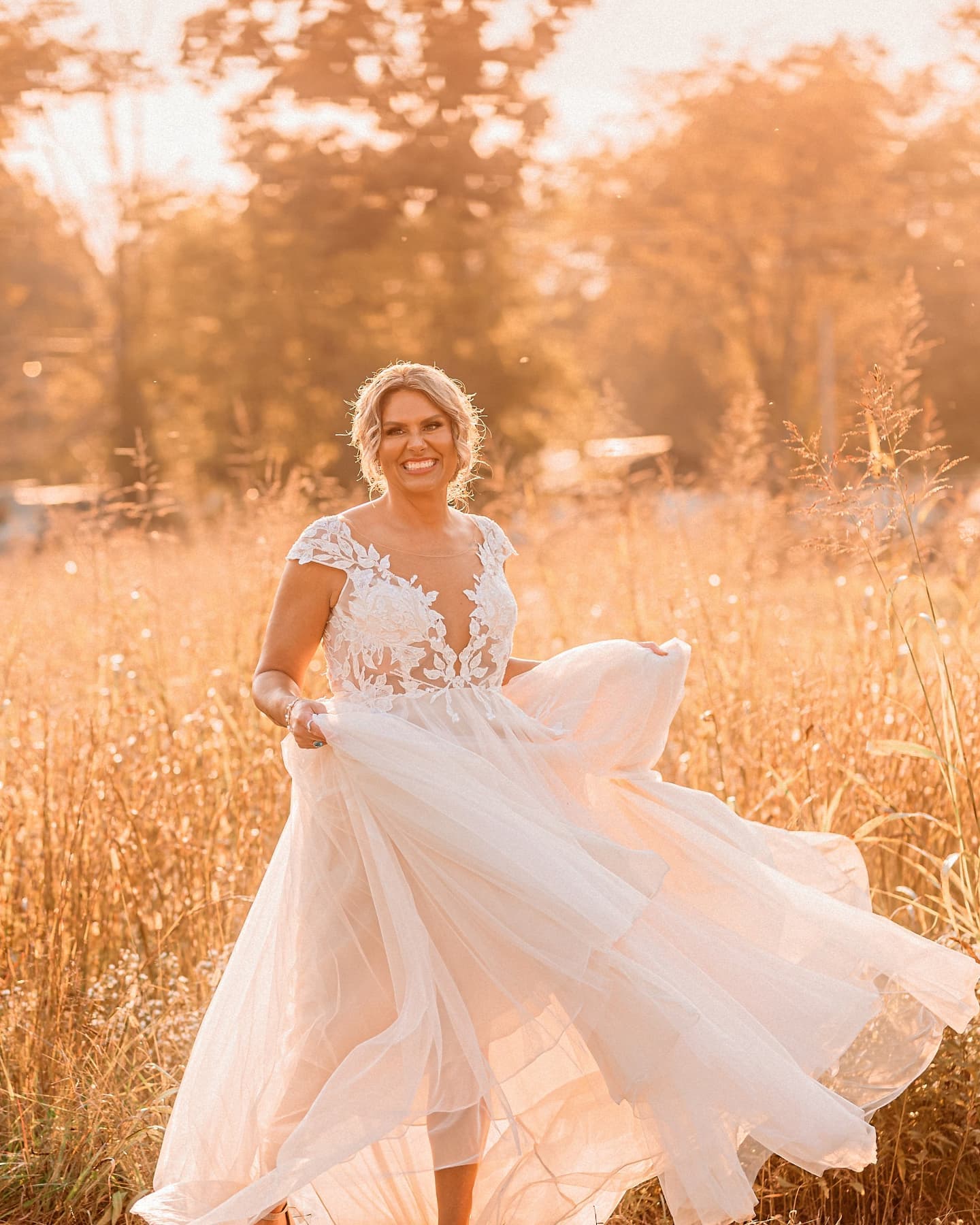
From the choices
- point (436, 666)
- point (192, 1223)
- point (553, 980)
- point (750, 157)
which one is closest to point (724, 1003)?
point (553, 980)

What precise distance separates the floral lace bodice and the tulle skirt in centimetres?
6

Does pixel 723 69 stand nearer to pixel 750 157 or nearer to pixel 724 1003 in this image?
pixel 750 157

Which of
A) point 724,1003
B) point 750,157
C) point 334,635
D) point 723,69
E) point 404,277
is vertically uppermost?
point 723,69

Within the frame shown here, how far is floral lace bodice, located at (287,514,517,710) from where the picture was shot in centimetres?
294

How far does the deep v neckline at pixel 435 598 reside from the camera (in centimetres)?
298

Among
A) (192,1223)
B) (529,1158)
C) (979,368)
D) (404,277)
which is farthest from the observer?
(979,368)

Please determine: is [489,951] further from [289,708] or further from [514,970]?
[289,708]

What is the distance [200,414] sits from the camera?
2173cm

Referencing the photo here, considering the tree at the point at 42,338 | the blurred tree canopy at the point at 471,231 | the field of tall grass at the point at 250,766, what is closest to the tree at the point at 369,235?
the blurred tree canopy at the point at 471,231

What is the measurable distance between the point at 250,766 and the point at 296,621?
164 cm

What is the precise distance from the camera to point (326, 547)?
9.71 ft

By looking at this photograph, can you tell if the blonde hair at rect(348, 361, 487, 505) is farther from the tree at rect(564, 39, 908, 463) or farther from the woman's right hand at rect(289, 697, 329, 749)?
the tree at rect(564, 39, 908, 463)

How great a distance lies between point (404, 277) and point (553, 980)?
65.1 feet

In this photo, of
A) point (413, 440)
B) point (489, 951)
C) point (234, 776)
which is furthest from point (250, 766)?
point (489, 951)
